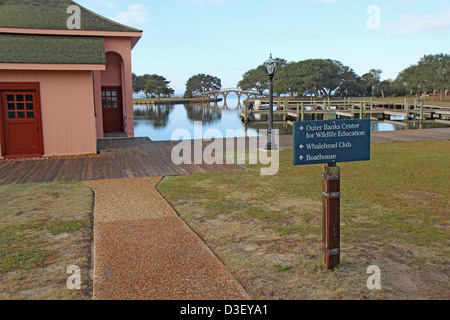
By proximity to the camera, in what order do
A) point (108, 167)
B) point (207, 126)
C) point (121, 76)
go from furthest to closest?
point (207, 126), point (121, 76), point (108, 167)

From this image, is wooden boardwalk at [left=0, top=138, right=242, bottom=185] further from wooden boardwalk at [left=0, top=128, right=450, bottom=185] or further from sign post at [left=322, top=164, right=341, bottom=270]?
sign post at [left=322, top=164, right=341, bottom=270]

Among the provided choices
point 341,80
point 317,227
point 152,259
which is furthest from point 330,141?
point 341,80

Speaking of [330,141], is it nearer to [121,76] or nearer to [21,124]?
[21,124]

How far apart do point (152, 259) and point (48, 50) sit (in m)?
8.95

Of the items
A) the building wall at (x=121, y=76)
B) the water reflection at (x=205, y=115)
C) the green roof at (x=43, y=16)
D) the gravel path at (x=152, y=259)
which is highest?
the green roof at (x=43, y=16)

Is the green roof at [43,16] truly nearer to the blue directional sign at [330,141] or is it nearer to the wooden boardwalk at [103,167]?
the wooden boardwalk at [103,167]

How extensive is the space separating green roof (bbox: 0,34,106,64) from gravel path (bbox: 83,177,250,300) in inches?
241

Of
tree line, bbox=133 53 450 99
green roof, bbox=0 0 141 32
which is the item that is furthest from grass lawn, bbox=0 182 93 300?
tree line, bbox=133 53 450 99

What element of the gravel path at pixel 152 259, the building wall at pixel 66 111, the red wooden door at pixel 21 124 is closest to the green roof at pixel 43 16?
the building wall at pixel 66 111

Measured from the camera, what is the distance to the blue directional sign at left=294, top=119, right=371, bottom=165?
392cm

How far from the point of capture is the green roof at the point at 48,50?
34.6 feet

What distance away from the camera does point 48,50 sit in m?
11.0

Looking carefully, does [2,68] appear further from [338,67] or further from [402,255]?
[338,67]

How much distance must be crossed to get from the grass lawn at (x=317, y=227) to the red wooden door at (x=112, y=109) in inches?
391
